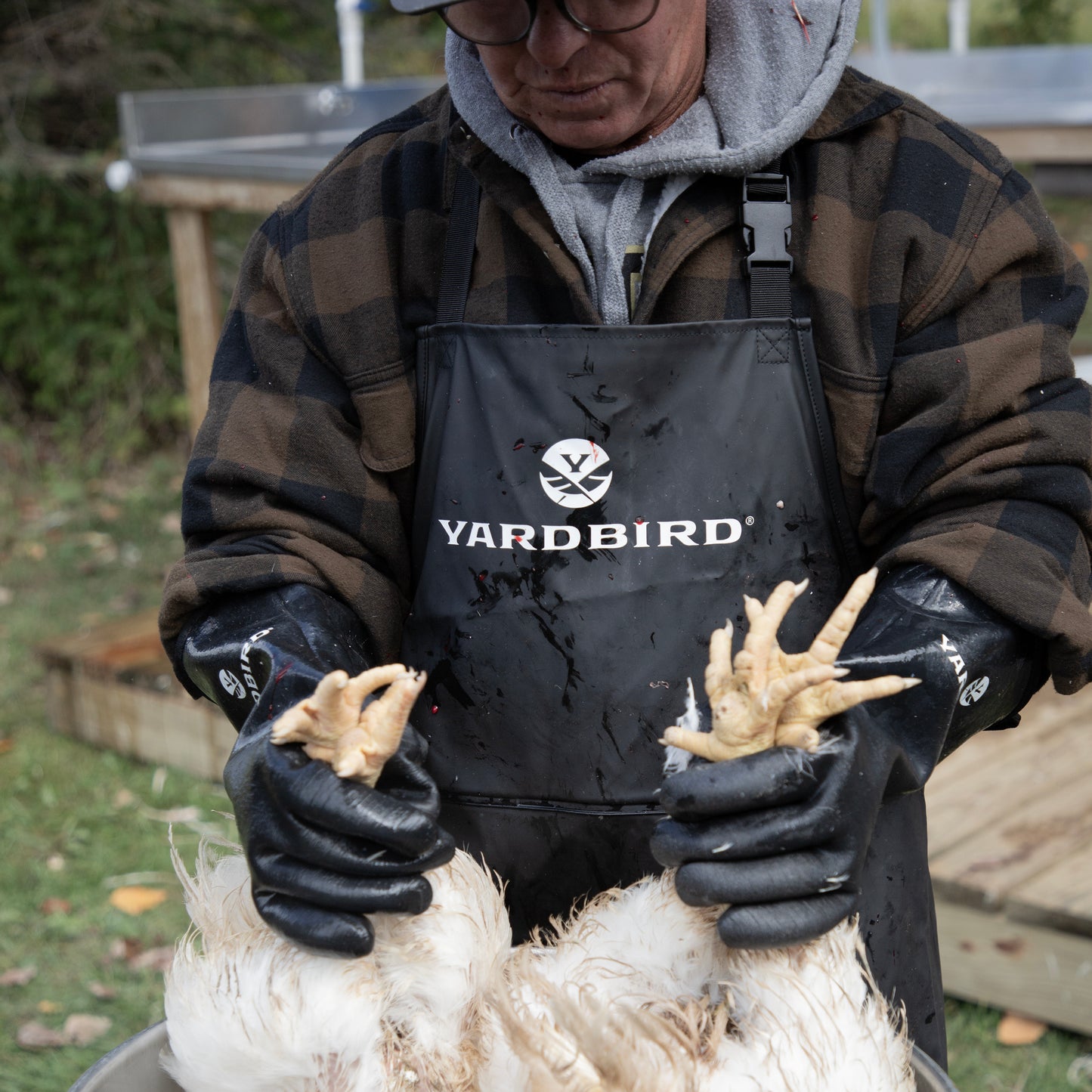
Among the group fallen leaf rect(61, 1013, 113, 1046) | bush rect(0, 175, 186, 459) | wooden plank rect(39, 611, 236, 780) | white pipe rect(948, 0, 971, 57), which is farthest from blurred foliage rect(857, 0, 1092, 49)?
fallen leaf rect(61, 1013, 113, 1046)

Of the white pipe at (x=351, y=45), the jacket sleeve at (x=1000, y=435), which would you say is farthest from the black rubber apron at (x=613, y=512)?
the white pipe at (x=351, y=45)

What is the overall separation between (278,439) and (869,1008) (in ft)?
3.78

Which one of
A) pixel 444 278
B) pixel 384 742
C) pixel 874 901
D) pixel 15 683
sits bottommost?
pixel 15 683

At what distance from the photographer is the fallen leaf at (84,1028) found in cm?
349

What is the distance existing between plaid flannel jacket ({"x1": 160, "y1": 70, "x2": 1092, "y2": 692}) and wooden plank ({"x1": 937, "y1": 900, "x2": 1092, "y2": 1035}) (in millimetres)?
1659

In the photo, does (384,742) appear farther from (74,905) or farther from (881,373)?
(74,905)

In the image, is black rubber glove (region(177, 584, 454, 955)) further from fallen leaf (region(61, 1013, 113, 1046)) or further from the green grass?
fallen leaf (region(61, 1013, 113, 1046))

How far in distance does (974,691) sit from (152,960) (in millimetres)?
A: 2911

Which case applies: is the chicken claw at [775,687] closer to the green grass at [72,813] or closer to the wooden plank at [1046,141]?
the green grass at [72,813]

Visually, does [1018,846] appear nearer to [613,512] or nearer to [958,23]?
[613,512]

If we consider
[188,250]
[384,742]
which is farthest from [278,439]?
[188,250]

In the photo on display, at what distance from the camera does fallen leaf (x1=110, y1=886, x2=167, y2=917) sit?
13.4ft

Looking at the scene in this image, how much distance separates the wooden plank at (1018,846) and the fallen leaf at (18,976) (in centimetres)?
253

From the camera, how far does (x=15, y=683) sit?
5.66 m
